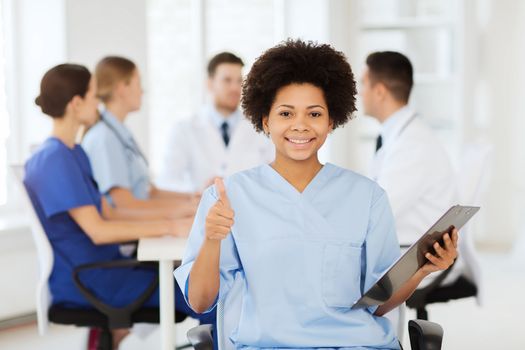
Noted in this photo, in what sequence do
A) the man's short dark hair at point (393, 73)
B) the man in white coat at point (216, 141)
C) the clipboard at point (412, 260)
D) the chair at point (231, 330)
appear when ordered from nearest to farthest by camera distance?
the clipboard at point (412, 260), the chair at point (231, 330), the man's short dark hair at point (393, 73), the man in white coat at point (216, 141)

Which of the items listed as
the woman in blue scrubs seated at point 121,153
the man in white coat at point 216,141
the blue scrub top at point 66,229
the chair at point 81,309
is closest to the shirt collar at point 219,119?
the man in white coat at point 216,141

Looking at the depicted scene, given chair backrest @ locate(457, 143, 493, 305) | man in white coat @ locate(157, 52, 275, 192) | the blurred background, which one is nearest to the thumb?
chair backrest @ locate(457, 143, 493, 305)

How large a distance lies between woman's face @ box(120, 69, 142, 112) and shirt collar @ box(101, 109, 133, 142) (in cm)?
12

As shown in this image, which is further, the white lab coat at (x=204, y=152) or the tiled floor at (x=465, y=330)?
the white lab coat at (x=204, y=152)

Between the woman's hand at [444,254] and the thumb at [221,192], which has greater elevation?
the thumb at [221,192]

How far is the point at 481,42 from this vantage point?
6094mm

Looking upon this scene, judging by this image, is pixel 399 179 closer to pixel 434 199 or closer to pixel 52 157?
pixel 434 199

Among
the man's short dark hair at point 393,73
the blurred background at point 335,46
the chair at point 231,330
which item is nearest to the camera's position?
the chair at point 231,330

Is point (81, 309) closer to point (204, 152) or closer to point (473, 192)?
point (473, 192)

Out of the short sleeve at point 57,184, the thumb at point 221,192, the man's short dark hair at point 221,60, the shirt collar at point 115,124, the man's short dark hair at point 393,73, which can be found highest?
the man's short dark hair at point 221,60

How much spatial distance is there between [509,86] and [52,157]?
422 centimetres

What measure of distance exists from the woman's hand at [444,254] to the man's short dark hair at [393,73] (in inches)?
57.8

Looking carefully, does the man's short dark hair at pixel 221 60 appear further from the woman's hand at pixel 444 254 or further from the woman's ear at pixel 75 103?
the woman's hand at pixel 444 254

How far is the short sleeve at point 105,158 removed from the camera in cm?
316
